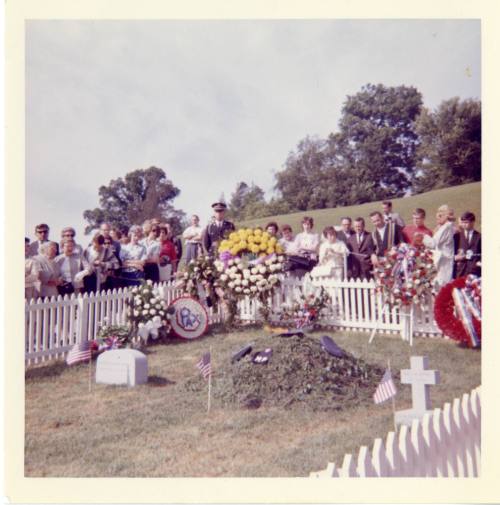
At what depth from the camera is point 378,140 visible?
12047mm

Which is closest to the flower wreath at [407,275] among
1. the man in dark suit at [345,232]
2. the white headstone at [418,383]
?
the man in dark suit at [345,232]

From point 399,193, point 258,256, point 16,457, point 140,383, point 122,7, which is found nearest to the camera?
point 16,457

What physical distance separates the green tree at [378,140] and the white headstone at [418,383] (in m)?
4.22

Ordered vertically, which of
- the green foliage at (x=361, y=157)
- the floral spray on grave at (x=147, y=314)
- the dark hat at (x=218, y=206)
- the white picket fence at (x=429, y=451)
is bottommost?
the white picket fence at (x=429, y=451)

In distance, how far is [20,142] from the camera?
17.9 ft

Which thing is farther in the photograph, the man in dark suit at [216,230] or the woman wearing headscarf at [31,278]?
the man in dark suit at [216,230]

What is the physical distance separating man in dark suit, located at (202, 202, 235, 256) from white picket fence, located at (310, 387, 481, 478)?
19.0 feet

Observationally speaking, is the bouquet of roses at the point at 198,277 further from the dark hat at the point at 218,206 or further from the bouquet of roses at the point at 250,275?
the dark hat at the point at 218,206

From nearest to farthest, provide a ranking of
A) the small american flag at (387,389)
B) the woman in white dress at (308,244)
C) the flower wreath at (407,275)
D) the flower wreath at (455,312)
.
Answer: the small american flag at (387,389) → the flower wreath at (455,312) → the flower wreath at (407,275) → the woman in white dress at (308,244)

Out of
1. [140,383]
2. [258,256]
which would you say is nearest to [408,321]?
[258,256]

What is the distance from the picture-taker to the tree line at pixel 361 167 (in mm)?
7637

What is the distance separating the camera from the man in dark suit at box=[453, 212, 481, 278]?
7.76m
